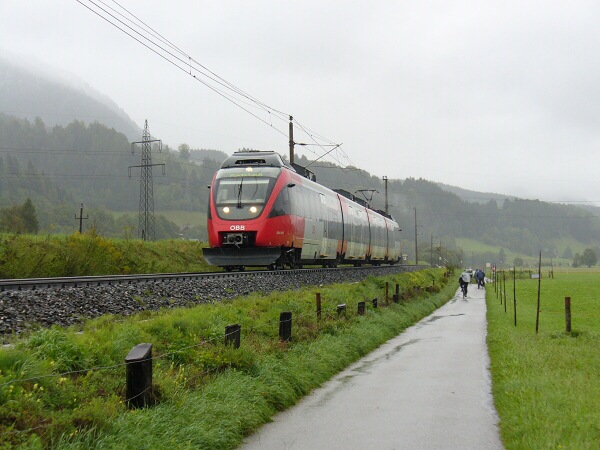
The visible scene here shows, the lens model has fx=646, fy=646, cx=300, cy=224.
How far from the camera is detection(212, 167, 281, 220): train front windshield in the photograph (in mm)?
22906

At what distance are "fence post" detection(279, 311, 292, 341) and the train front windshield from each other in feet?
32.3

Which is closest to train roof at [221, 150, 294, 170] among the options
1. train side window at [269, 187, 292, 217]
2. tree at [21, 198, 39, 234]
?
train side window at [269, 187, 292, 217]

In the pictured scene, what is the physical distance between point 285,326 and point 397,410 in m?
4.07

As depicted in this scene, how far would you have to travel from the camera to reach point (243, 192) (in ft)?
76.1

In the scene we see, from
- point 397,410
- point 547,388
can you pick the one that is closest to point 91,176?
point 397,410

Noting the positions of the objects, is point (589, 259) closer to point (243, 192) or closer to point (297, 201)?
point (297, 201)

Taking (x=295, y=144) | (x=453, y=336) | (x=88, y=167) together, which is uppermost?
(x=88, y=167)

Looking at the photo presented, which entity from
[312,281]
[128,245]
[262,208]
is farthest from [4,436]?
[128,245]

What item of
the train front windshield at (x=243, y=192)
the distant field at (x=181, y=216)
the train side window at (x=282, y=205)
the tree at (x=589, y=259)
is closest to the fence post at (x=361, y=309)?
the train side window at (x=282, y=205)

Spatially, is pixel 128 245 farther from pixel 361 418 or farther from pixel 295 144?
pixel 361 418

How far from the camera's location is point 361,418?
895 centimetres

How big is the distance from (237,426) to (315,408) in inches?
88.2

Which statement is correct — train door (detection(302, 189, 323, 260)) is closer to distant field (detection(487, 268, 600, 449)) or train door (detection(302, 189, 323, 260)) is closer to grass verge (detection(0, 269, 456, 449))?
distant field (detection(487, 268, 600, 449))

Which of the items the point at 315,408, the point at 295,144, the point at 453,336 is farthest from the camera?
the point at 295,144
